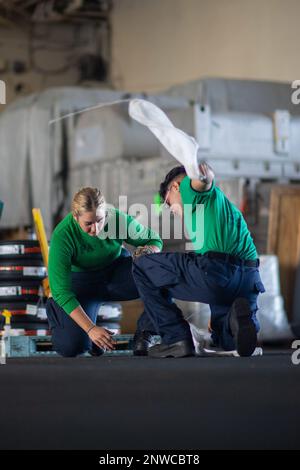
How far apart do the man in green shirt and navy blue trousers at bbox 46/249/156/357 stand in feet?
1.54

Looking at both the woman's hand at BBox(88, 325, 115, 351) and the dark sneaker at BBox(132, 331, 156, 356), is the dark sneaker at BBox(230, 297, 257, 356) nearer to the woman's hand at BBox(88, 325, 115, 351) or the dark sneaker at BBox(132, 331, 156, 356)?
the woman's hand at BBox(88, 325, 115, 351)

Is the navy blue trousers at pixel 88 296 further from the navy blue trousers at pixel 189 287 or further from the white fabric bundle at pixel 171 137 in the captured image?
the white fabric bundle at pixel 171 137

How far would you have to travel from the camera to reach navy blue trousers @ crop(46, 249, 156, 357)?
19.9 ft

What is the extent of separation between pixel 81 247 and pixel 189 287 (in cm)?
81

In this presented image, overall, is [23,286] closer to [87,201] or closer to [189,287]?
[87,201]

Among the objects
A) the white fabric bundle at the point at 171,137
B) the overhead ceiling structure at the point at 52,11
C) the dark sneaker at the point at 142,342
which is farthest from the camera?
the overhead ceiling structure at the point at 52,11

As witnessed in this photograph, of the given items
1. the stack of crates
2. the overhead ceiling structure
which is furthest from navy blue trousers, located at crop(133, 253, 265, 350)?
the overhead ceiling structure

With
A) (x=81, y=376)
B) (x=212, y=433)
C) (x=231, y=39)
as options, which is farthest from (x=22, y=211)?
(x=212, y=433)

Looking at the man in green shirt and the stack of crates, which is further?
the stack of crates

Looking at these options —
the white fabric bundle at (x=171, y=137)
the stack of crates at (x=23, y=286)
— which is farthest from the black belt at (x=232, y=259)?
the stack of crates at (x=23, y=286)

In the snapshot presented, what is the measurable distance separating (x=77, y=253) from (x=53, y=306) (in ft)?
A: 1.41

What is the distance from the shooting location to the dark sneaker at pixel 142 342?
5.95 metres

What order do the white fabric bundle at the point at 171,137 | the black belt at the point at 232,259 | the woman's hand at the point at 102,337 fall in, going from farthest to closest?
the woman's hand at the point at 102,337
the black belt at the point at 232,259
the white fabric bundle at the point at 171,137
